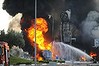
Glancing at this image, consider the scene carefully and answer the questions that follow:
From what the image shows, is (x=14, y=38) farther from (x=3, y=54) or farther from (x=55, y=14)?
(x=3, y=54)

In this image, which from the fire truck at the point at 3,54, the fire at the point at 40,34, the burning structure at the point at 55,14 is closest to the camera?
the fire truck at the point at 3,54

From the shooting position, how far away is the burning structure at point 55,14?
477 feet

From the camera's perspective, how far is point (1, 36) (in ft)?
456

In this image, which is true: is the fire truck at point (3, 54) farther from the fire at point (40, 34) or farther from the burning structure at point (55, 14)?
the burning structure at point (55, 14)

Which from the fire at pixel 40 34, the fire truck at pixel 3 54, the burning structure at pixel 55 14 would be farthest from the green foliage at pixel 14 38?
the fire truck at pixel 3 54

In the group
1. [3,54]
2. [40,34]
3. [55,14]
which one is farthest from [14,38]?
[3,54]

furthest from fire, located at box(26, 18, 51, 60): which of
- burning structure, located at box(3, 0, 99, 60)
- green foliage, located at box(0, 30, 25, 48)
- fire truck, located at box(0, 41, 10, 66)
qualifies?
fire truck, located at box(0, 41, 10, 66)

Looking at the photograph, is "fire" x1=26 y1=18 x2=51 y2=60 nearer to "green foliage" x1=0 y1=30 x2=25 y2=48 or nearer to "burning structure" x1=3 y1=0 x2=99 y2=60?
"burning structure" x1=3 y1=0 x2=99 y2=60

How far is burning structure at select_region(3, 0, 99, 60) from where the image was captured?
477ft

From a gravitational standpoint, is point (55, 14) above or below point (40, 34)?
above

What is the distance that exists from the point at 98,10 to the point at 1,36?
42.3 metres

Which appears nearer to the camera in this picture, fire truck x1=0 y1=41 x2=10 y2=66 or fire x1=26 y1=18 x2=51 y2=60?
fire truck x1=0 y1=41 x2=10 y2=66

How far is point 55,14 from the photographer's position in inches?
6038

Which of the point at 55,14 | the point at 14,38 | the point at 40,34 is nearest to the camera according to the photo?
the point at 14,38
